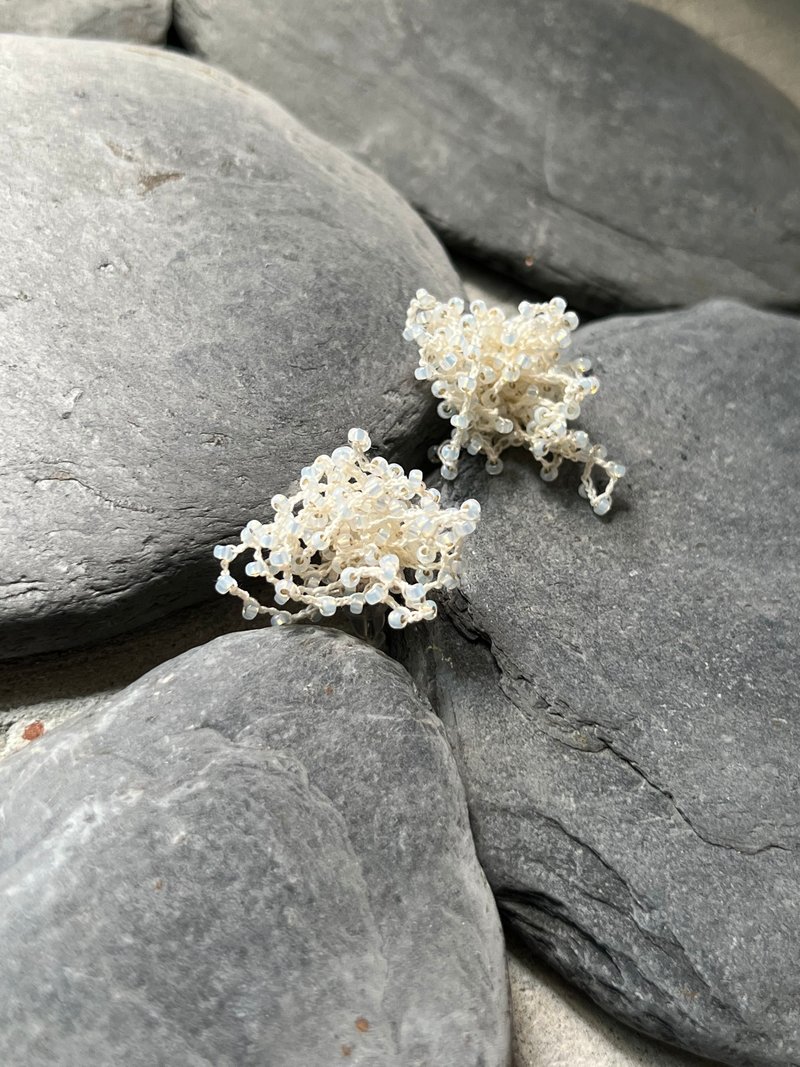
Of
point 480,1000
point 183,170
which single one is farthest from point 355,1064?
point 183,170

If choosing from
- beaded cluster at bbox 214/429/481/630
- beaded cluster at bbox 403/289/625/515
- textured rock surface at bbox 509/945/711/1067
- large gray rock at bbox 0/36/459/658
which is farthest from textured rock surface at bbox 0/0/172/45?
textured rock surface at bbox 509/945/711/1067

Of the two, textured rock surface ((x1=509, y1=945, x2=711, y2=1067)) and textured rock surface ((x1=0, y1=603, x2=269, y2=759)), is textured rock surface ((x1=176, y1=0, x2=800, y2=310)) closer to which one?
textured rock surface ((x1=0, y1=603, x2=269, y2=759))

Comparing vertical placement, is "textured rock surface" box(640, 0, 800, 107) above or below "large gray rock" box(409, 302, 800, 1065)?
above

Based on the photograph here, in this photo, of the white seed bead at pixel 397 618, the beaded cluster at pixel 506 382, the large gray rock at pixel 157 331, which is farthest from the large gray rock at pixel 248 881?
the beaded cluster at pixel 506 382

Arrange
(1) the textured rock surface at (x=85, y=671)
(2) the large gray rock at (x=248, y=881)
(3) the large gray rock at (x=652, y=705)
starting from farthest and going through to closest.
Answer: (1) the textured rock surface at (x=85, y=671), (3) the large gray rock at (x=652, y=705), (2) the large gray rock at (x=248, y=881)

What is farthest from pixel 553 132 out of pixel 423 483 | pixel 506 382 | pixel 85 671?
pixel 85 671

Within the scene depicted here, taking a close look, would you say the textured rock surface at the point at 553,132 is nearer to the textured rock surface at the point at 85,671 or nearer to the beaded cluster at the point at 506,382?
the beaded cluster at the point at 506,382

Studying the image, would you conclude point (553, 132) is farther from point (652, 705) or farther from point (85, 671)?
point (85, 671)

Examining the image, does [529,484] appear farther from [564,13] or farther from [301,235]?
[564,13]
